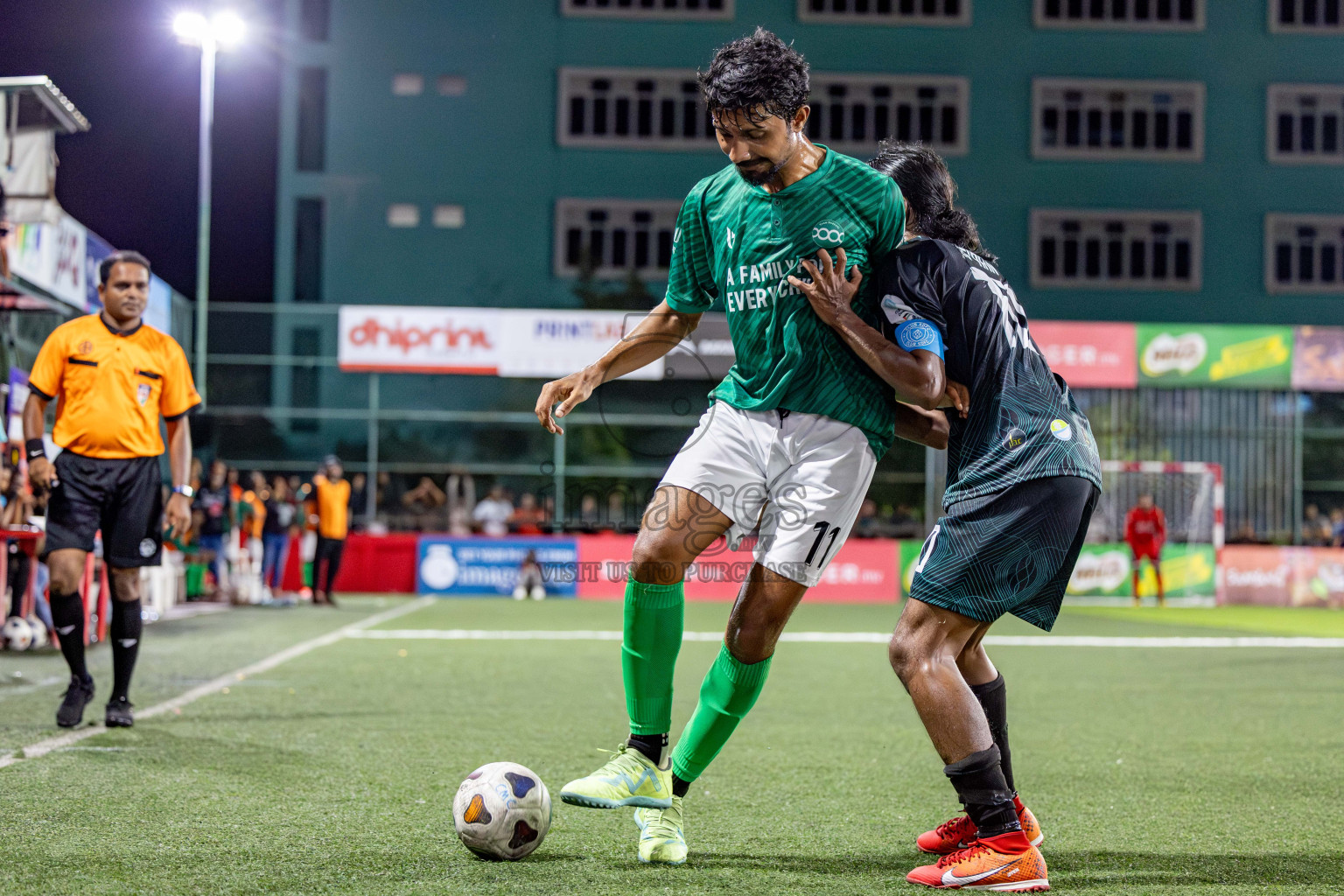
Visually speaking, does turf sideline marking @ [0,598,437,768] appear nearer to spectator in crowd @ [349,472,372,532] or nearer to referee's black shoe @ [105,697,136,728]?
referee's black shoe @ [105,697,136,728]

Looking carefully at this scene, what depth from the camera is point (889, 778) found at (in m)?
5.20

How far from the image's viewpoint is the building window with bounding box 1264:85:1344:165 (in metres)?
33.2

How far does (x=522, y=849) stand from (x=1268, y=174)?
3425cm

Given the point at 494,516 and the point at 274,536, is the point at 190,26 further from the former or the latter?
the point at 494,516

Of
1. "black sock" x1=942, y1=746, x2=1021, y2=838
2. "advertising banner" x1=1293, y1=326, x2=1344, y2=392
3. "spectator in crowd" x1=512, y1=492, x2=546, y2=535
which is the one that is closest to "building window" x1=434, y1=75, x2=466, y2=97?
"spectator in crowd" x1=512, y1=492, x2=546, y2=535

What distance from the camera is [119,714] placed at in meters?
6.01

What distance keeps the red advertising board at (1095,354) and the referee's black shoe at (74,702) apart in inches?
837

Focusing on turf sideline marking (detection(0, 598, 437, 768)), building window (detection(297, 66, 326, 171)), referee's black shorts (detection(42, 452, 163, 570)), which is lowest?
turf sideline marking (detection(0, 598, 437, 768))

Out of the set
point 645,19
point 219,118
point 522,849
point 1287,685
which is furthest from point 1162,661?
point 219,118

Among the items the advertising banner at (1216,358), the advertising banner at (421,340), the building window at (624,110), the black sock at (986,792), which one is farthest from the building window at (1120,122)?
the black sock at (986,792)

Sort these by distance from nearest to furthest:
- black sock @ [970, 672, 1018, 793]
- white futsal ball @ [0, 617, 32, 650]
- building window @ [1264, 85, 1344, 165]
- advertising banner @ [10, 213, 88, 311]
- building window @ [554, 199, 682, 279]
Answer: black sock @ [970, 672, 1018, 793] → white futsal ball @ [0, 617, 32, 650] → advertising banner @ [10, 213, 88, 311] → building window @ [554, 199, 682, 279] → building window @ [1264, 85, 1344, 165]

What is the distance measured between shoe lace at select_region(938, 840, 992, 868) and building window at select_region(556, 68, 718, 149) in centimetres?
2996

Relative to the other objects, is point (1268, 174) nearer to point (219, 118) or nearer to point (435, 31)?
point (435, 31)

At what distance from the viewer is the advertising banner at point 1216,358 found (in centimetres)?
2491
